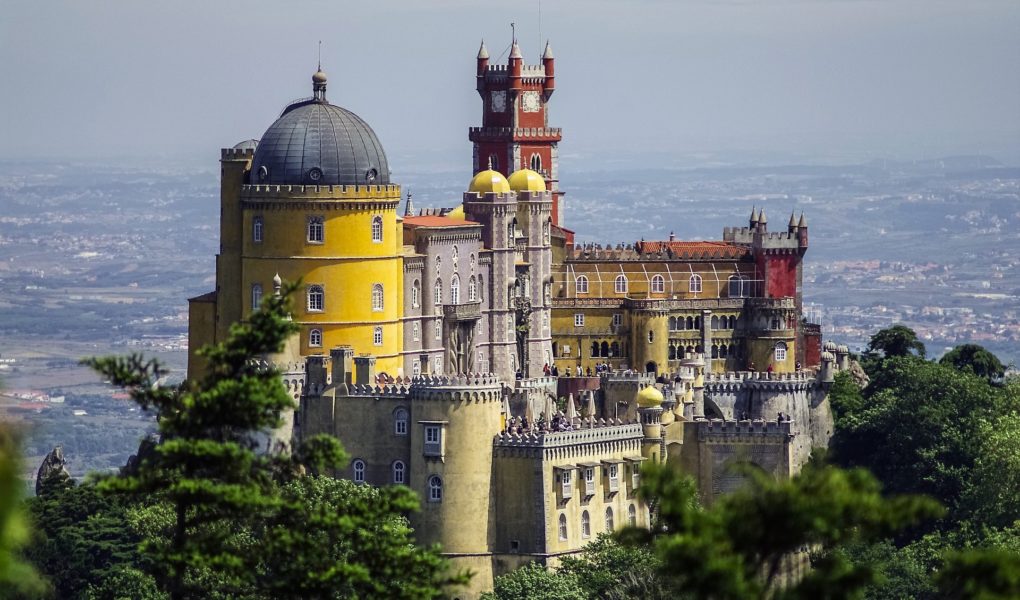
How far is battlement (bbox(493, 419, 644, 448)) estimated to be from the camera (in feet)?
362

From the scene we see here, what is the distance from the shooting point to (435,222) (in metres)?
127

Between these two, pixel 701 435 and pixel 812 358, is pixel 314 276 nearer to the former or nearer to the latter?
pixel 701 435

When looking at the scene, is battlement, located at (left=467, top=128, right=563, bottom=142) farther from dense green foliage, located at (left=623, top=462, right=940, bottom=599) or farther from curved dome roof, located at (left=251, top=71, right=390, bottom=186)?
dense green foliage, located at (left=623, top=462, right=940, bottom=599)

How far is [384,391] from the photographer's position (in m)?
113

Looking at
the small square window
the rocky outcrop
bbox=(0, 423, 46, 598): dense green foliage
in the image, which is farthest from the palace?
bbox=(0, 423, 46, 598): dense green foliage

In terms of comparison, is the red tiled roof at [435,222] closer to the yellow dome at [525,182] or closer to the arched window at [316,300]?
the yellow dome at [525,182]

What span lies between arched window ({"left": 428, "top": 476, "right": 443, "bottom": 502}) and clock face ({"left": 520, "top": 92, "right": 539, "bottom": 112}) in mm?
43472

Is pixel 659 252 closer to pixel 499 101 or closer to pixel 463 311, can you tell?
pixel 499 101

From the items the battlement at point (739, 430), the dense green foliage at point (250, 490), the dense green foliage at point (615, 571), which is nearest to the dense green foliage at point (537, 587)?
the dense green foliage at point (615, 571)

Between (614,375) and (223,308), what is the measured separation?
1816cm

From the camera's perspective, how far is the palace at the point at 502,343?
110 metres

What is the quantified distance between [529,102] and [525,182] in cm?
1714

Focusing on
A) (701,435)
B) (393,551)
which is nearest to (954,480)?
(701,435)

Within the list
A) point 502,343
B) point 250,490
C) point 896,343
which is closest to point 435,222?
point 502,343
